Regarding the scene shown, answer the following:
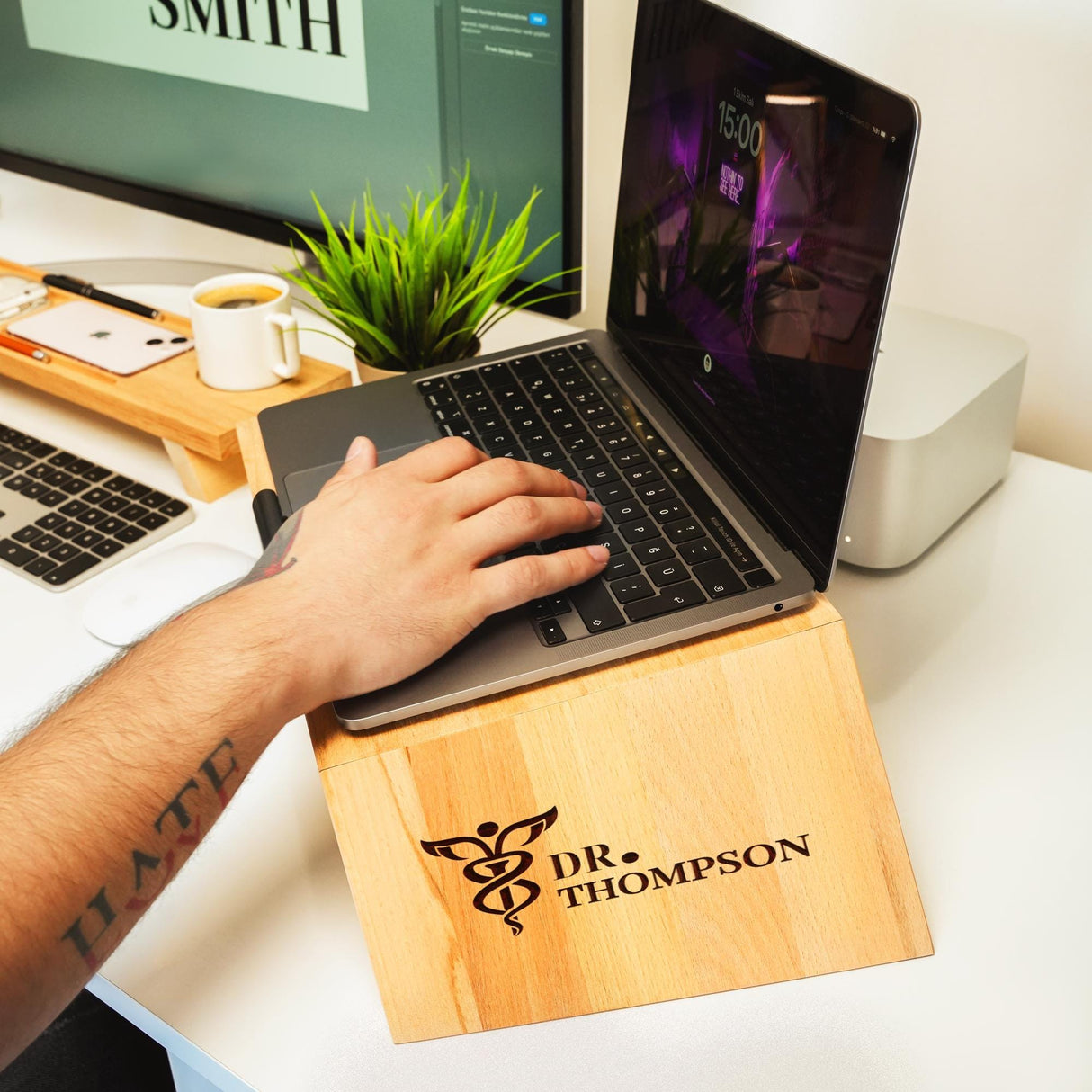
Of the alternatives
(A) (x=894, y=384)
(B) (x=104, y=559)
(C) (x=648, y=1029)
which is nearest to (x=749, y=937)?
(C) (x=648, y=1029)

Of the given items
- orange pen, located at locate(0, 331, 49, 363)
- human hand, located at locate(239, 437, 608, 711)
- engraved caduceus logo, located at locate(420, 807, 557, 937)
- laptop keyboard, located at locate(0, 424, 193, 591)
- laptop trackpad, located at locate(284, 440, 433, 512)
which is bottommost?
laptop keyboard, located at locate(0, 424, 193, 591)

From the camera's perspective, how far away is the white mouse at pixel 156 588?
0.70 metres

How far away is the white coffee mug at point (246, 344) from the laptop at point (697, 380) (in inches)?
5.1

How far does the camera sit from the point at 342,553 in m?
0.54

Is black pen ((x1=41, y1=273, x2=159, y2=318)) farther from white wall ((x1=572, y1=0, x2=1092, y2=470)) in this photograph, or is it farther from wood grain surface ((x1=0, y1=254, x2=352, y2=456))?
white wall ((x1=572, y1=0, x2=1092, y2=470))

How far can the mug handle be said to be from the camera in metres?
0.87

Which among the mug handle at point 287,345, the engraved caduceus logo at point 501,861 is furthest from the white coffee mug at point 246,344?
the engraved caduceus logo at point 501,861

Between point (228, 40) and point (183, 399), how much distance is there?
353 millimetres

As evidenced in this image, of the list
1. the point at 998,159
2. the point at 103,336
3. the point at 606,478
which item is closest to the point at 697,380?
the point at 606,478

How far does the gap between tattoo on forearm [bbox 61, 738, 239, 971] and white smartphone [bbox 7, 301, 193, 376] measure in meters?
0.54

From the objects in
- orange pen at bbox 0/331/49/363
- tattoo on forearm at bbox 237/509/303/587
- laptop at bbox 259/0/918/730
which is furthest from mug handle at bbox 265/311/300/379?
tattoo on forearm at bbox 237/509/303/587

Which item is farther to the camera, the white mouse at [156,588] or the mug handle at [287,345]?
the mug handle at [287,345]

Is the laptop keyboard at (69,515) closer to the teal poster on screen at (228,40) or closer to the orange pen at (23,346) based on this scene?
the orange pen at (23,346)

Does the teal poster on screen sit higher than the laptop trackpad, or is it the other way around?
the teal poster on screen
